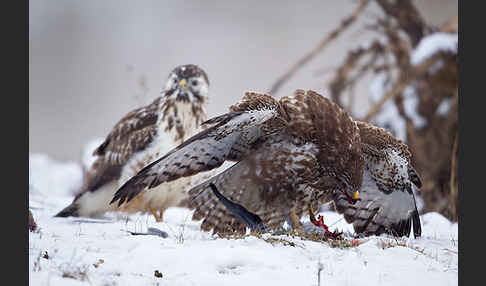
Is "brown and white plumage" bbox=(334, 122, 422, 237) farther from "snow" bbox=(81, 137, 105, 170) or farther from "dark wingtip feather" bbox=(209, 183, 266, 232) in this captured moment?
"snow" bbox=(81, 137, 105, 170)

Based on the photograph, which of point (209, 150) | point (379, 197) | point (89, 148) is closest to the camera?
point (209, 150)

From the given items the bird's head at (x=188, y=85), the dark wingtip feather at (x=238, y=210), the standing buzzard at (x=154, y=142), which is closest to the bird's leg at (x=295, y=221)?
the dark wingtip feather at (x=238, y=210)

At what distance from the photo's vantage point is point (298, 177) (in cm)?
341

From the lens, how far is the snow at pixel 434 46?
7.42 m

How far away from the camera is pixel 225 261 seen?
2.71 m

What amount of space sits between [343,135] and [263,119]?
538mm

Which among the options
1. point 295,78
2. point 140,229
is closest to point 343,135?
point 140,229

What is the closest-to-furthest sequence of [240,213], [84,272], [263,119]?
[84,272] < [263,119] < [240,213]

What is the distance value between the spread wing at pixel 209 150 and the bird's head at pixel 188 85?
1.25 meters

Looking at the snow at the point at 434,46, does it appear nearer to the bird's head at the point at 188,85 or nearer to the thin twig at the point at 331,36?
the thin twig at the point at 331,36

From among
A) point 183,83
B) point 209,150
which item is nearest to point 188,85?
point 183,83

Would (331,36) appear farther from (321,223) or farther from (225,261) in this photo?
(225,261)

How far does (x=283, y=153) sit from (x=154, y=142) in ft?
5.18

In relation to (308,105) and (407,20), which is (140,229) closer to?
(308,105)
